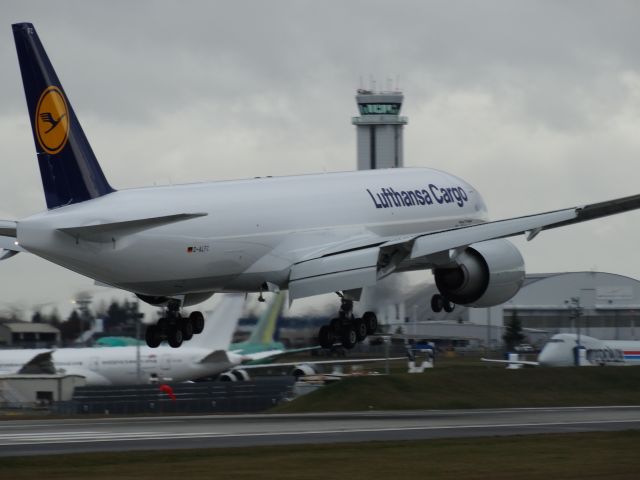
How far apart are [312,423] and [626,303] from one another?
91.0 m

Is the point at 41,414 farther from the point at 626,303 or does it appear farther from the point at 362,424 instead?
the point at 626,303

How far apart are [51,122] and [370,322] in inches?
505

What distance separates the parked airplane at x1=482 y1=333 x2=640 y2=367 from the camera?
250 ft

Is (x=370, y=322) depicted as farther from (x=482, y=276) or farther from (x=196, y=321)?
(x=196, y=321)

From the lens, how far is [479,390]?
5831 cm

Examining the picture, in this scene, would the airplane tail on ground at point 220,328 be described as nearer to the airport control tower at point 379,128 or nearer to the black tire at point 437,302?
the black tire at point 437,302

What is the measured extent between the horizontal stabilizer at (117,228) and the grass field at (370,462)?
602cm

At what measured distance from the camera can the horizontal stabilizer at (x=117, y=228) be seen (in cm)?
3262

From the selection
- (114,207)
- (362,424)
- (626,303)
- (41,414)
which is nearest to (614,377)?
(362,424)

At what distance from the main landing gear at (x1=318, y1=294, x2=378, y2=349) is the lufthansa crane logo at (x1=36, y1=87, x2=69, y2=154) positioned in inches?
451

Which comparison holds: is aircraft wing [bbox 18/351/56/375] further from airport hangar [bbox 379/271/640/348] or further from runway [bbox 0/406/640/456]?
airport hangar [bbox 379/271/640/348]

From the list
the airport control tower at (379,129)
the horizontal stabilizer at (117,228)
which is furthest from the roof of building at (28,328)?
the horizontal stabilizer at (117,228)

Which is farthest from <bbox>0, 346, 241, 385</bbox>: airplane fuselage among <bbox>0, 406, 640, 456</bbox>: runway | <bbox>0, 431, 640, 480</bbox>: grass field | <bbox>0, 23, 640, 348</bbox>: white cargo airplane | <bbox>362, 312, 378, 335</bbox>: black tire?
<bbox>0, 431, 640, 480</bbox>: grass field

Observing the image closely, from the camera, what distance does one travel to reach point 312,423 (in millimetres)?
43312
